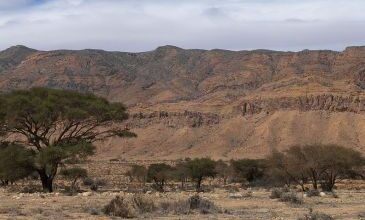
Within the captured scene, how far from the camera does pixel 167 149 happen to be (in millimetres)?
116625

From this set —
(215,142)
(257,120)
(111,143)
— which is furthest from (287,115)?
(111,143)

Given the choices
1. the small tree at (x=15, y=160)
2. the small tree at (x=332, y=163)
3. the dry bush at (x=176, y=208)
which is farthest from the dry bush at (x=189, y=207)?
the small tree at (x=332, y=163)

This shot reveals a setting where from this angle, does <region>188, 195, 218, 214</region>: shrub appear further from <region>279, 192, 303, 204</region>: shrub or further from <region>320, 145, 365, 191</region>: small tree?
<region>320, 145, 365, 191</region>: small tree

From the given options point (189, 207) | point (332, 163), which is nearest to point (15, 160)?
point (189, 207)

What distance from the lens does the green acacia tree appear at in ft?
122

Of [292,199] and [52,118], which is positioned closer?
[292,199]

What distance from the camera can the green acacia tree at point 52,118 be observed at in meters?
37.3

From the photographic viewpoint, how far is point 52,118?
3866cm

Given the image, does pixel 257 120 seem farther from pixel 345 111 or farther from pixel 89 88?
pixel 89 88

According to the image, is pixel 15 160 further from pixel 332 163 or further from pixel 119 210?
pixel 332 163

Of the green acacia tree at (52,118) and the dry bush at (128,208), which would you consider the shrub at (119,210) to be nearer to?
the dry bush at (128,208)

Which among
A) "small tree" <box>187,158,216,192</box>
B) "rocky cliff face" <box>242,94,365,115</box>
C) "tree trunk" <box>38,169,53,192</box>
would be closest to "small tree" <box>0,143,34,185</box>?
"tree trunk" <box>38,169,53,192</box>

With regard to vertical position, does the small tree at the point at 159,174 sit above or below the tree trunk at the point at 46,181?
below

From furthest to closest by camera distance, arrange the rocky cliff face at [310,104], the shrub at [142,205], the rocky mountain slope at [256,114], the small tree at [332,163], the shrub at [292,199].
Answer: the rocky cliff face at [310,104]
the rocky mountain slope at [256,114]
the small tree at [332,163]
the shrub at [292,199]
the shrub at [142,205]
